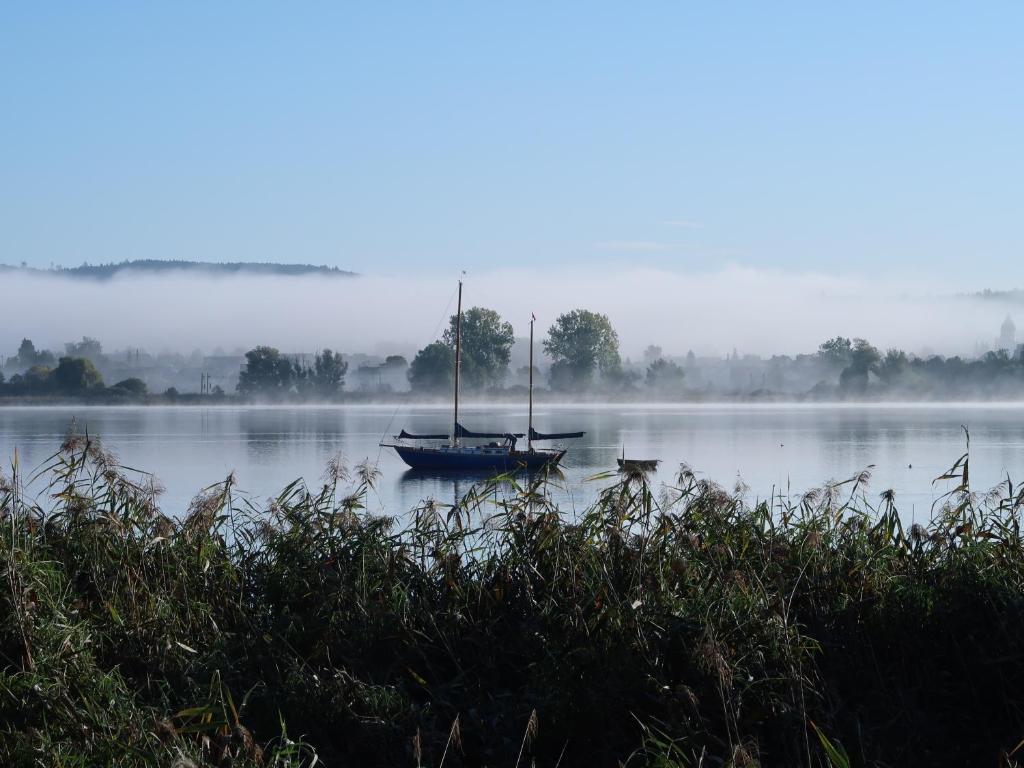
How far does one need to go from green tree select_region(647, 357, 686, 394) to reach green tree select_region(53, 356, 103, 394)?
256ft

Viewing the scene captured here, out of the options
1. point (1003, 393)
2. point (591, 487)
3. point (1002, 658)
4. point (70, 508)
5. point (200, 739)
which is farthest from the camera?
point (1003, 393)

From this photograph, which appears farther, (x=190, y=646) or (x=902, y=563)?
(x=902, y=563)

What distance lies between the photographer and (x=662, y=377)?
17100 centimetres

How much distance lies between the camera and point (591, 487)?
32.8m

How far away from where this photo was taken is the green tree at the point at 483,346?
145250 mm

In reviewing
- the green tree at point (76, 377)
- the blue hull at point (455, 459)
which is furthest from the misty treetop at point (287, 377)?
the blue hull at point (455, 459)

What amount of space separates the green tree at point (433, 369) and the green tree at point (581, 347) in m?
15.1

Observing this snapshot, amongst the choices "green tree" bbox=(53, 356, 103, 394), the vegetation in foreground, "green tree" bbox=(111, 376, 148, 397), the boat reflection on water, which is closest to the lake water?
the boat reflection on water

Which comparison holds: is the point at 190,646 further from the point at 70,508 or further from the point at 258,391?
the point at 258,391

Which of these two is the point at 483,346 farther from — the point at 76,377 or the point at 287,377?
the point at 76,377

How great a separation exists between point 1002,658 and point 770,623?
1184 mm

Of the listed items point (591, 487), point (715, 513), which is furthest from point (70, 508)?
point (591, 487)

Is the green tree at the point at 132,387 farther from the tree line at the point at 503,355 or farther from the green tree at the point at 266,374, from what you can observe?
the tree line at the point at 503,355

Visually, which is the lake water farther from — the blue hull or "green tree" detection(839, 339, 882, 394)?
"green tree" detection(839, 339, 882, 394)
